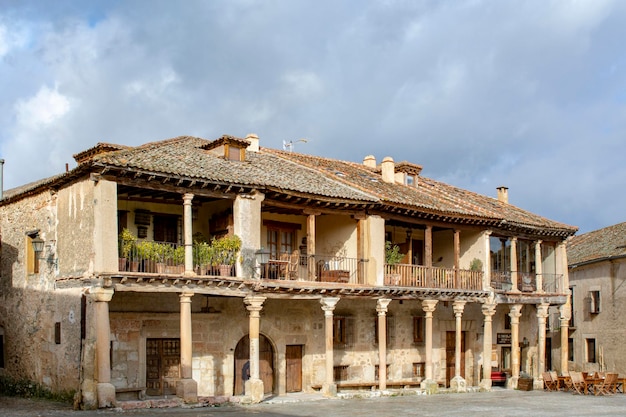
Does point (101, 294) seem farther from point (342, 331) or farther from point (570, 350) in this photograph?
point (570, 350)

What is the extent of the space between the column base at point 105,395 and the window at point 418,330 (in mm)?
13706

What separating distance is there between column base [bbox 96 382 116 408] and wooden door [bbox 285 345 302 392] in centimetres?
782

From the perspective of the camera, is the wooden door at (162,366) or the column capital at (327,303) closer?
the wooden door at (162,366)

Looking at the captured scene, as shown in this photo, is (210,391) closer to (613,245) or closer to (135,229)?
(135,229)

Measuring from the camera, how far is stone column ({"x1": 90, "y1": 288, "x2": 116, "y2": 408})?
19016mm

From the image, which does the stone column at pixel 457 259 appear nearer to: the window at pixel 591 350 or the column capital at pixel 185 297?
the window at pixel 591 350

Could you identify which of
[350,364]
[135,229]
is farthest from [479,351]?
[135,229]

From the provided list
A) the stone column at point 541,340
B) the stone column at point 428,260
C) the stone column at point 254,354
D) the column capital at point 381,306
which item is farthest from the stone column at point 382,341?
the stone column at point 541,340

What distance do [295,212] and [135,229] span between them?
5.28 m

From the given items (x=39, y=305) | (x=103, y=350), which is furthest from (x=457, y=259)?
(x=39, y=305)

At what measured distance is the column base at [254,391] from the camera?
21969 millimetres

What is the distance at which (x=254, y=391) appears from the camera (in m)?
22.0

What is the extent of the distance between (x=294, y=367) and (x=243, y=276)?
533 cm

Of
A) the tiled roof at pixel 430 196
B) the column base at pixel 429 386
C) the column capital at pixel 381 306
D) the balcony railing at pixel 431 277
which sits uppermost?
the tiled roof at pixel 430 196
